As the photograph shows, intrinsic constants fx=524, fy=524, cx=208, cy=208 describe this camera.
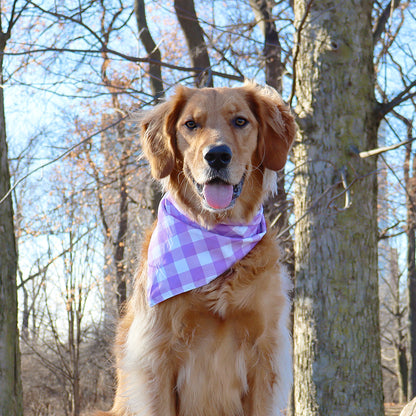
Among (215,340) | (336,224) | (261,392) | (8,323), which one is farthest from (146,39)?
(261,392)

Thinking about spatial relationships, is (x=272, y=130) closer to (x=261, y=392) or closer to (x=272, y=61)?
(x=261, y=392)

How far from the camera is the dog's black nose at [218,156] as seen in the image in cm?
283

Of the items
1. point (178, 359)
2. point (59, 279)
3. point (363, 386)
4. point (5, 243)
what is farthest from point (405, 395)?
point (178, 359)

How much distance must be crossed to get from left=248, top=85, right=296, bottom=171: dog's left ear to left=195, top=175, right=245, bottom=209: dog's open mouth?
431 millimetres

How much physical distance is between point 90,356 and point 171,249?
545 inches

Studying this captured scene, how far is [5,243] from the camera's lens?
570cm

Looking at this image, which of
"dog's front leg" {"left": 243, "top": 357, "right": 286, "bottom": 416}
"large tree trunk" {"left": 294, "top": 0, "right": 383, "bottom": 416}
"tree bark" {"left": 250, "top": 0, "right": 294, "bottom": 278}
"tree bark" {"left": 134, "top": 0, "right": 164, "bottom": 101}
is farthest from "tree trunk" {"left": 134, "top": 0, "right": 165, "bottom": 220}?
"dog's front leg" {"left": 243, "top": 357, "right": 286, "bottom": 416}

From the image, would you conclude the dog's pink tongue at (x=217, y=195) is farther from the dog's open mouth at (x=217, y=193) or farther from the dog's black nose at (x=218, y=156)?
the dog's black nose at (x=218, y=156)

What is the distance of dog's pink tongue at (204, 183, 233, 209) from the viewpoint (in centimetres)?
294

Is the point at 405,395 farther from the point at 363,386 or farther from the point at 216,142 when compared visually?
the point at 216,142

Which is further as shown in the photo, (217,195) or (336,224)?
(336,224)

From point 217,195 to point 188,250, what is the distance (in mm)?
462

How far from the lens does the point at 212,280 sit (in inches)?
120

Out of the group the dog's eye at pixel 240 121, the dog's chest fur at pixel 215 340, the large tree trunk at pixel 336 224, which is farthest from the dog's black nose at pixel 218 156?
the large tree trunk at pixel 336 224
